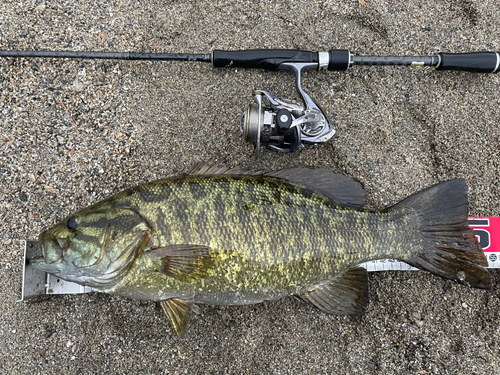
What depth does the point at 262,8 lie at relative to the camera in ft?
9.11

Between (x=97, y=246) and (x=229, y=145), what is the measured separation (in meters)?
1.21

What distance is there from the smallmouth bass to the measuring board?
0.33 metres

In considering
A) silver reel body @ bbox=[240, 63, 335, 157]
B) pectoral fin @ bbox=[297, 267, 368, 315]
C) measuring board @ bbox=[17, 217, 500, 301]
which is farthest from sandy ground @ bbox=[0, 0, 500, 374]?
pectoral fin @ bbox=[297, 267, 368, 315]

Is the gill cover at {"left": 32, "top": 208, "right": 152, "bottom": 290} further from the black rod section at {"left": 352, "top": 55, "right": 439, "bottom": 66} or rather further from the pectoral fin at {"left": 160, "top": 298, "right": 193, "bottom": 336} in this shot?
the black rod section at {"left": 352, "top": 55, "right": 439, "bottom": 66}

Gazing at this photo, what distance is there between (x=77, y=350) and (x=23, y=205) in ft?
3.82

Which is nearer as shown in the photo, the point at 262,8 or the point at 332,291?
the point at 332,291

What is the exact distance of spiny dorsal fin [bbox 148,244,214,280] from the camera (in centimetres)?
195

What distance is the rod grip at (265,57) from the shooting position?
2500mm

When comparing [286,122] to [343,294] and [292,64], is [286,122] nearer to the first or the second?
[292,64]

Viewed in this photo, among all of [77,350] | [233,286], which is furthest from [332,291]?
[77,350]

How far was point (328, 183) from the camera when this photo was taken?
2.28 metres

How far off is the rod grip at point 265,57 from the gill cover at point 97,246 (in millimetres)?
1335

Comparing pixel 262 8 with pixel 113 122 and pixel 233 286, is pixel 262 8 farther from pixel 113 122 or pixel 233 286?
pixel 233 286

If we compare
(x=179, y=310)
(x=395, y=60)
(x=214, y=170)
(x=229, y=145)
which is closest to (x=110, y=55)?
(x=229, y=145)
